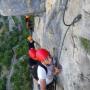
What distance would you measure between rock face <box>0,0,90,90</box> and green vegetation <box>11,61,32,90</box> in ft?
23.9

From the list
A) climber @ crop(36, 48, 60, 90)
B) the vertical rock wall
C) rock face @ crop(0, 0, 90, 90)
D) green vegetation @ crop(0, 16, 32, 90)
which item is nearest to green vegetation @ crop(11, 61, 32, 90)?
green vegetation @ crop(0, 16, 32, 90)

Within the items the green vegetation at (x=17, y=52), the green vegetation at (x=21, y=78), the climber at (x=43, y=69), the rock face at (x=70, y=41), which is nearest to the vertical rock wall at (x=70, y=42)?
the rock face at (x=70, y=41)

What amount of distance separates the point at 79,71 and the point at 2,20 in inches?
601

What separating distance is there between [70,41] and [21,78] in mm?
9675

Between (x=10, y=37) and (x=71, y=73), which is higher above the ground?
(x=71, y=73)

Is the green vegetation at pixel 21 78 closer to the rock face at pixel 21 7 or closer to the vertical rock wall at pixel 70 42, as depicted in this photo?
the rock face at pixel 21 7

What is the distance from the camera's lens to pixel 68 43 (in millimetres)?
7449

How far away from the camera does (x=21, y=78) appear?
658 inches

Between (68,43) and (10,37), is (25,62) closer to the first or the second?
(10,37)

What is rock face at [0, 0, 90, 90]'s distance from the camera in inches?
267

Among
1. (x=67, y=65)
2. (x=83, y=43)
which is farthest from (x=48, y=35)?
(x=83, y=43)

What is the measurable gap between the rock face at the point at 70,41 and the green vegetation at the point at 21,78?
7293 mm

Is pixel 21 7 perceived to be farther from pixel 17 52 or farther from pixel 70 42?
pixel 17 52

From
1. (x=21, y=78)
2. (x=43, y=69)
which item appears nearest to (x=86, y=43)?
(x=43, y=69)
